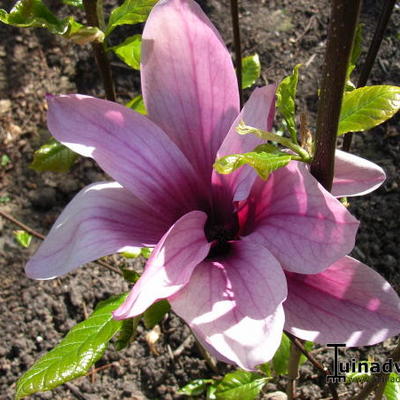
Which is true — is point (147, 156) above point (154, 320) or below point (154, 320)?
above

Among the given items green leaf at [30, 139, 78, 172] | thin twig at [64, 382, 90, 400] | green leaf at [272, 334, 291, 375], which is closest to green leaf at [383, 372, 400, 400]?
green leaf at [272, 334, 291, 375]

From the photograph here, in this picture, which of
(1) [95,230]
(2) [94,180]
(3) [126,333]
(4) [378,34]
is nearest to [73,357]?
(3) [126,333]

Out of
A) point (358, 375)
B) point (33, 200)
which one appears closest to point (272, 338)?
point (358, 375)

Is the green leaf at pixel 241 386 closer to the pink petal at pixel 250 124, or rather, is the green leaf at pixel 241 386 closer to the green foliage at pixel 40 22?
the pink petal at pixel 250 124

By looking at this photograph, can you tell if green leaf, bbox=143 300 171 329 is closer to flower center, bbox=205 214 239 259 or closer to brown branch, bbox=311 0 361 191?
flower center, bbox=205 214 239 259

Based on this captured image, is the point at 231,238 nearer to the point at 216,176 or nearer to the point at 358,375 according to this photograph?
the point at 216,176

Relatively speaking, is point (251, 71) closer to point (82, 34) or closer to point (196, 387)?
point (82, 34)

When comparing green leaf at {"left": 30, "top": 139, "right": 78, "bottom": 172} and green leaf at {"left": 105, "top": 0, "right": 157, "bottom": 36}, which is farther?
green leaf at {"left": 30, "top": 139, "right": 78, "bottom": 172}

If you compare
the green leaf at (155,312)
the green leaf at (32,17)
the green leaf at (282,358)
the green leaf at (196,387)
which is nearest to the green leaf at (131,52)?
the green leaf at (32,17)
